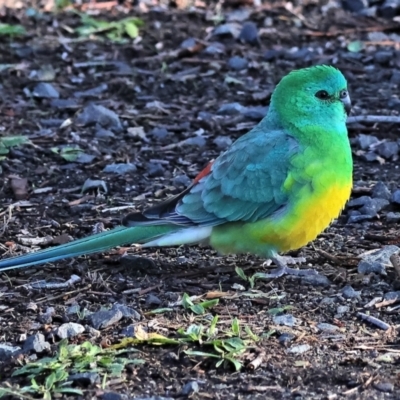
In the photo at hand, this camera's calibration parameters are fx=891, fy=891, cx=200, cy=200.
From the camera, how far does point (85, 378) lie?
137 inches

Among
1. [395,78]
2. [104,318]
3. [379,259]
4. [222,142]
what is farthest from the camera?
[395,78]

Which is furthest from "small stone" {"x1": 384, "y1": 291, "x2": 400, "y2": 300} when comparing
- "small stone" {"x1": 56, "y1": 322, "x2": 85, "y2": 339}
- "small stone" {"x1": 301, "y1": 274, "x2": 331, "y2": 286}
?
"small stone" {"x1": 56, "y1": 322, "x2": 85, "y2": 339}

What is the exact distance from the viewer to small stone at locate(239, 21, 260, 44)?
8586mm

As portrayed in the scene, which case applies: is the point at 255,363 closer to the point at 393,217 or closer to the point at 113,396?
the point at 113,396

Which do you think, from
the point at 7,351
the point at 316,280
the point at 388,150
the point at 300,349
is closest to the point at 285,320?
the point at 300,349

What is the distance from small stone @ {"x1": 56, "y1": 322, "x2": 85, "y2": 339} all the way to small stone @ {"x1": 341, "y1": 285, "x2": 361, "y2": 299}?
132 centimetres

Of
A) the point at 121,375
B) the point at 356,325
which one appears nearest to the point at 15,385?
the point at 121,375

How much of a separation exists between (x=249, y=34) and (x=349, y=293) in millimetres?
4710

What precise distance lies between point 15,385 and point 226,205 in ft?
5.37

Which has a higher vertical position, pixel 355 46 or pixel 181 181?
pixel 355 46

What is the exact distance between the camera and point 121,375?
11.7 feet

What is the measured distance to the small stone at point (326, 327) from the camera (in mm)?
4007

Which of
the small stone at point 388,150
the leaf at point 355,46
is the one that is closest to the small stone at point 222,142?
the small stone at point 388,150

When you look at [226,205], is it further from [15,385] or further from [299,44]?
[299,44]
